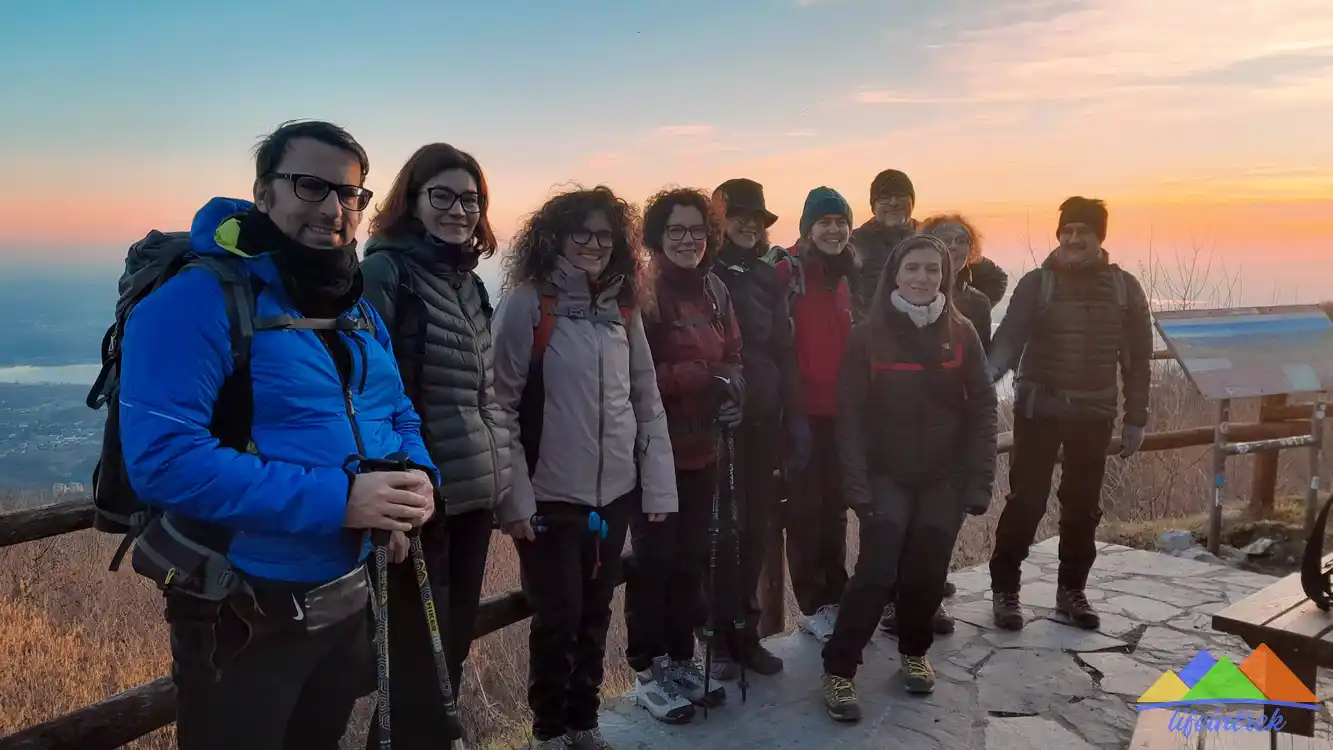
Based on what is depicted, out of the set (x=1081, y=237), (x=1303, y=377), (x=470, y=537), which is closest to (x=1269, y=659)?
(x=1081, y=237)

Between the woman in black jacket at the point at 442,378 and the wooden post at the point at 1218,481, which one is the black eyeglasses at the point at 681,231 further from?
the wooden post at the point at 1218,481

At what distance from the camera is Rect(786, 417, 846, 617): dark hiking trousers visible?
4.21 meters

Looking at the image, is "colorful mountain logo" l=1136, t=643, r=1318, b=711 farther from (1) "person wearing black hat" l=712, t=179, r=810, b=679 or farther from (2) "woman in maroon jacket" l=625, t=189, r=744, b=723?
(2) "woman in maroon jacket" l=625, t=189, r=744, b=723

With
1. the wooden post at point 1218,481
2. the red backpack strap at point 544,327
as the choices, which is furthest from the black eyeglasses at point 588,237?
the wooden post at point 1218,481

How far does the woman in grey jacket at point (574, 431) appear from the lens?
3064mm

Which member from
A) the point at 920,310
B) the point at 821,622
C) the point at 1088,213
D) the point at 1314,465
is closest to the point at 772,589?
Result: the point at 821,622

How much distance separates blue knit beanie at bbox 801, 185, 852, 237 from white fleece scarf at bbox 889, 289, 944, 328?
1.92 feet

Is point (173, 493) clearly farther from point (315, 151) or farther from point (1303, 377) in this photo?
point (1303, 377)

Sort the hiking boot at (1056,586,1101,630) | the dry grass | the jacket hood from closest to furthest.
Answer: the jacket hood → the hiking boot at (1056,586,1101,630) → the dry grass

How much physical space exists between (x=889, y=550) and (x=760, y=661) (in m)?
0.88

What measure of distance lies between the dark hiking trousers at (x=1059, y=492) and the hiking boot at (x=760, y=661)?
150cm

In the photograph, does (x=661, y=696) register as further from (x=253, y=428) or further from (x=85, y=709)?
(x=253, y=428)

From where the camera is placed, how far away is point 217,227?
1.85 metres

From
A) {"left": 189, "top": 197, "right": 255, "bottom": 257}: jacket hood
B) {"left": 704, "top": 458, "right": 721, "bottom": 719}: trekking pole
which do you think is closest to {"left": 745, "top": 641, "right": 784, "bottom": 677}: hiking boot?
{"left": 704, "top": 458, "right": 721, "bottom": 719}: trekking pole
